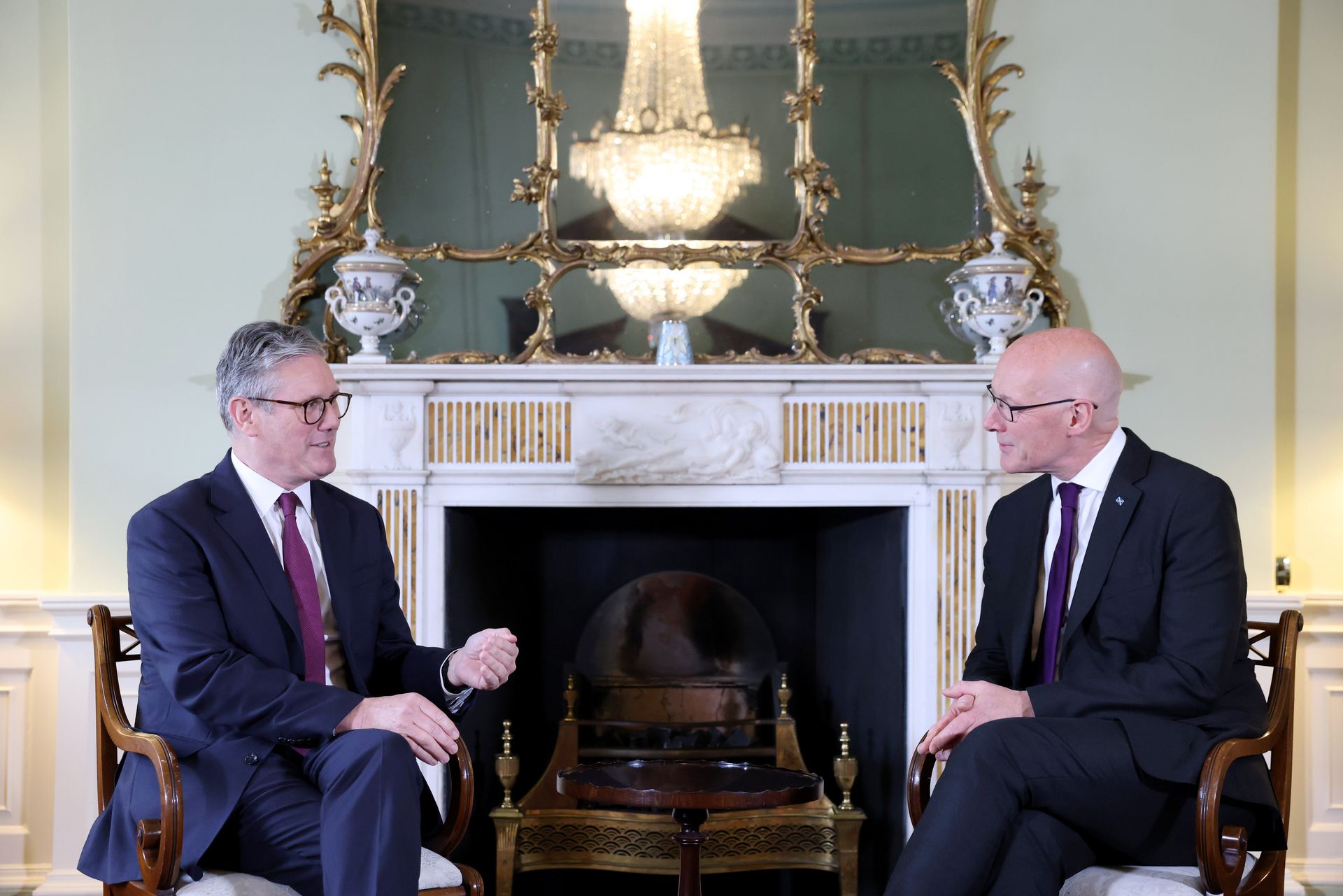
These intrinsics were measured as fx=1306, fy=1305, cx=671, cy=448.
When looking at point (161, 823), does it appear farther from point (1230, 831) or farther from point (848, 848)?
point (848, 848)

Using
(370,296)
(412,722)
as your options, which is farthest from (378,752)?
(370,296)

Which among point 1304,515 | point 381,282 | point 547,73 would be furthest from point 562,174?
point 1304,515

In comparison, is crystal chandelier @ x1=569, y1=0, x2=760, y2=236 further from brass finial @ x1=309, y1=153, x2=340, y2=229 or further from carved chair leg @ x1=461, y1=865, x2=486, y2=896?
carved chair leg @ x1=461, y1=865, x2=486, y2=896

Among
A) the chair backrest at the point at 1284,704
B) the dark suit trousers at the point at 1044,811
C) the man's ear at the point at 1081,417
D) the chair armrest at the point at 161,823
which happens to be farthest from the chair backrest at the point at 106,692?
the chair backrest at the point at 1284,704

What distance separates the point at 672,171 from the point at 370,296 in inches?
36.4

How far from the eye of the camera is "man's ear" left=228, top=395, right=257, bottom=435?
243 cm

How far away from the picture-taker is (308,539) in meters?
2.54

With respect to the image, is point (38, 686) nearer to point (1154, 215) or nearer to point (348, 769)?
point (348, 769)

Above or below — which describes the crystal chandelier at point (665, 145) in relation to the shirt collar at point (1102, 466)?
above

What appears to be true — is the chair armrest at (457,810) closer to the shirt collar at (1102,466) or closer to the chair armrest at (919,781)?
the chair armrest at (919,781)

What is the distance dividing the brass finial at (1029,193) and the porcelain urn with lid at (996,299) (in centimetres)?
17

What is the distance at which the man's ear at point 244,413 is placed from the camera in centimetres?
243

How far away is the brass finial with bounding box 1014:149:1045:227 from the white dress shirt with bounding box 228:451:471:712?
2.15 meters

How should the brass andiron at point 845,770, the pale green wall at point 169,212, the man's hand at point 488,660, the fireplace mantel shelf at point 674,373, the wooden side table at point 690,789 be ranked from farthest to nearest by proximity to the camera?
the pale green wall at point 169,212 → the brass andiron at point 845,770 → the fireplace mantel shelf at point 674,373 → the wooden side table at point 690,789 → the man's hand at point 488,660
